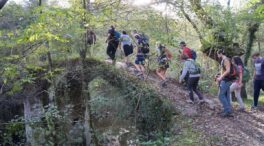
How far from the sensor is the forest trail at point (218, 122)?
283 inches

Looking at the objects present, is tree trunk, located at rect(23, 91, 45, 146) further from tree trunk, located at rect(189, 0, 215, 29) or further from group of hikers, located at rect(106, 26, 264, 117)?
tree trunk, located at rect(189, 0, 215, 29)

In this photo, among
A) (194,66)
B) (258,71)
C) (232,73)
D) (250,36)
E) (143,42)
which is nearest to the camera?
(143,42)

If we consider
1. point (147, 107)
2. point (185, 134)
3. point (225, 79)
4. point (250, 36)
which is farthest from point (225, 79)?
point (250, 36)

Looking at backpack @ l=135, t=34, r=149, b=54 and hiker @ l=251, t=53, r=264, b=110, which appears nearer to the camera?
backpack @ l=135, t=34, r=149, b=54

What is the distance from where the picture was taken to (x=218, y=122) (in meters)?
8.03

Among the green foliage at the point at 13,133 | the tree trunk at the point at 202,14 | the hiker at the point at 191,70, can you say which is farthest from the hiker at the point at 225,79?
the green foliage at the point at 13,133

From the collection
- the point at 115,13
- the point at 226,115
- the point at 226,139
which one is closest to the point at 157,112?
the point at 226,115

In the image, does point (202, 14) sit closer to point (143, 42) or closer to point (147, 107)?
point (147, 107)

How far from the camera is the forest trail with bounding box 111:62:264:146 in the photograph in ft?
23.6

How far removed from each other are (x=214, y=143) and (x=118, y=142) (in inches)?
207

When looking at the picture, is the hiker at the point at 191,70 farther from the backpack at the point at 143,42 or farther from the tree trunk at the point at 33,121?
the tree trunk at the point at 33,121

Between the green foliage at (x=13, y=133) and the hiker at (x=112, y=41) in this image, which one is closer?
the hiker at (x=112, y=41)

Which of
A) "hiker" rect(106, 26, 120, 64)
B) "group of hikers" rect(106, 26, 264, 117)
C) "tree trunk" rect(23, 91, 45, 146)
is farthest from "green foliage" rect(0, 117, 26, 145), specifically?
"group of hikers" rect(106, 26, 264, 117)

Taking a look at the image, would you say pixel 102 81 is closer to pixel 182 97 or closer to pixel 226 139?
pixel 182 97
